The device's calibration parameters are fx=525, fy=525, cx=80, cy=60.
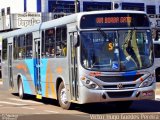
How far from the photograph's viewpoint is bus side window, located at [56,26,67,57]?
16.9m

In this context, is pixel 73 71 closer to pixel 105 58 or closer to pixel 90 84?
pixel 90 84

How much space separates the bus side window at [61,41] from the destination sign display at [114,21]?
1.36m

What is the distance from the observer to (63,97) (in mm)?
17016

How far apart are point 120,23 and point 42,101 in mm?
6512

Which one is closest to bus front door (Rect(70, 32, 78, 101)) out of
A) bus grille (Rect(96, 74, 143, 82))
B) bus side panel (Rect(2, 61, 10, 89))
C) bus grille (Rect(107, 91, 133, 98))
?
bus grille (Rect(96, 74, 143, 82))

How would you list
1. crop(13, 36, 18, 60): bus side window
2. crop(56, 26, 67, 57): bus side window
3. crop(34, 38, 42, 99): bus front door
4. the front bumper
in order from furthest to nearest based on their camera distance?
1. crop(13, 36, 18, 60): bus side window
2. crop(34, 38, 42, 99): bus front door
3. crop(56, 26, 67, 57): bus side window
4. the front bumper

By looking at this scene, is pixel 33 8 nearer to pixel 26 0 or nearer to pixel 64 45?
pixel 26 0

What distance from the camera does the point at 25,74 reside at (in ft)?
71.2

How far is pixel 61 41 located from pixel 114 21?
218cm

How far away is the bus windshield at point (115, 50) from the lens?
15.3 metres

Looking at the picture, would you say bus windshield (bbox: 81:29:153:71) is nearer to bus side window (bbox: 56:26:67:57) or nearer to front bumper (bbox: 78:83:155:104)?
front bumper (bbox: 78:83:155:104)

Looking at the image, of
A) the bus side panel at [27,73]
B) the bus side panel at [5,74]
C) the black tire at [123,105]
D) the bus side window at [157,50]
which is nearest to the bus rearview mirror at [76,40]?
the black tire at [123,105]

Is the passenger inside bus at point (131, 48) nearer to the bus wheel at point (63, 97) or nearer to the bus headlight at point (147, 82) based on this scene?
the bus headlight at point (147, 82)

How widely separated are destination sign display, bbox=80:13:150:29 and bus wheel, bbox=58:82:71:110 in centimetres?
243
